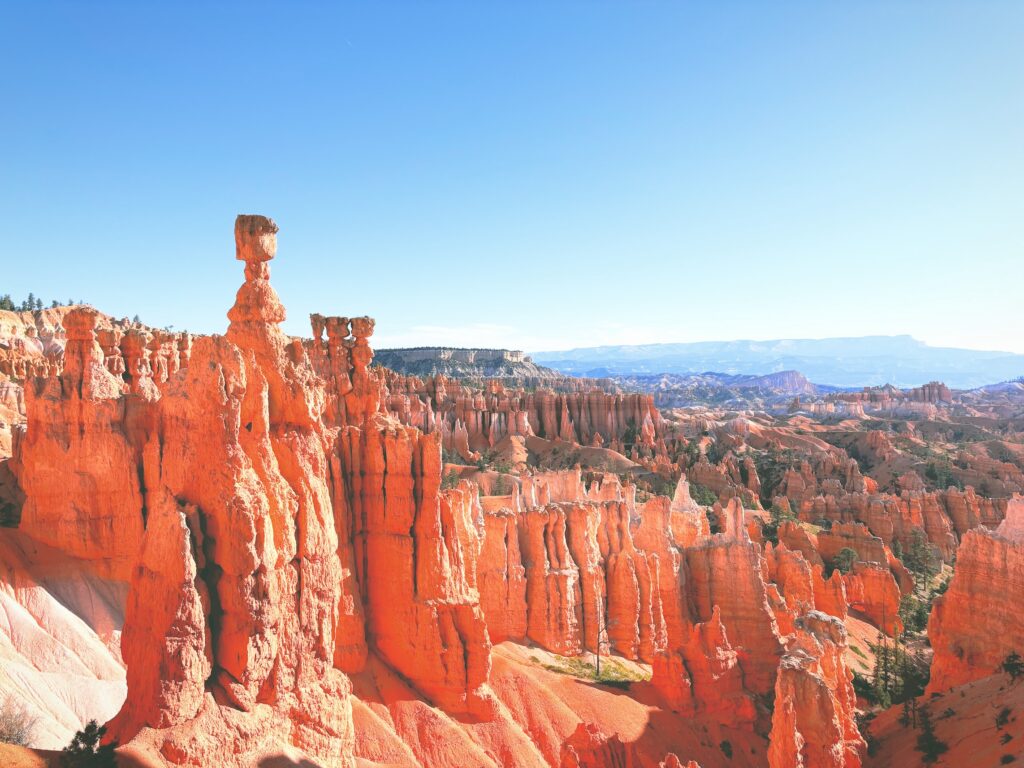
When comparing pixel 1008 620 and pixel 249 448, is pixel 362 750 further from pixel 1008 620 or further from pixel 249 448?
pixel 1008 620

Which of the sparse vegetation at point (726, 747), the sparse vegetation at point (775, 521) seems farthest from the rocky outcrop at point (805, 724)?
the sparse vegetation at point (775, 521)

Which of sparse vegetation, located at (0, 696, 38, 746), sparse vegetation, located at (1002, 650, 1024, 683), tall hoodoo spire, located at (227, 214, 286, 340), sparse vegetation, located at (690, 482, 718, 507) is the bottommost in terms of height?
sparse vegetation, located at (690, 482, 718, 507)

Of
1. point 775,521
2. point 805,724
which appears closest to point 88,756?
point 805,724

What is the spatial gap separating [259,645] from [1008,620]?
26.7 metres

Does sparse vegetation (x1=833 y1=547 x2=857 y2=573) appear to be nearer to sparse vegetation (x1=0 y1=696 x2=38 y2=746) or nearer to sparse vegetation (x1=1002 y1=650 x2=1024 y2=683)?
sparse vegetation (x1=1002 y1=650 x2=1024 y2=683)

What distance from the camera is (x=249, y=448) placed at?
14.5m

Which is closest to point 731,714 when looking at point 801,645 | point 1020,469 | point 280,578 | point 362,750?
point 801,645

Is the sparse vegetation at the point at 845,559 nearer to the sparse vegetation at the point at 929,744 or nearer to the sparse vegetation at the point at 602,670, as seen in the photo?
the sparse vegetation at the point at 602,670

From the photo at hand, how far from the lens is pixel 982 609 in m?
27.6

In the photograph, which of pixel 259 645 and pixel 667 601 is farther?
pixel 667 601

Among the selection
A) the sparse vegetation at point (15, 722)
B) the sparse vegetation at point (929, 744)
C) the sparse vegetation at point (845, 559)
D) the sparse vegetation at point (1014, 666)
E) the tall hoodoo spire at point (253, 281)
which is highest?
the tall hoodoo spire at point (253, 281)

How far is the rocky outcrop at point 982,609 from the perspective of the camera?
26750 millimetres

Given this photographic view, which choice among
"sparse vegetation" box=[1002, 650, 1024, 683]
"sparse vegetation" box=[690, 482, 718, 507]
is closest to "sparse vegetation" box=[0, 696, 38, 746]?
"sparse vegetation" box=[1002, 650, 1024, 683]

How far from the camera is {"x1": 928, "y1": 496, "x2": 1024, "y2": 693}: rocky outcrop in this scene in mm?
26750
